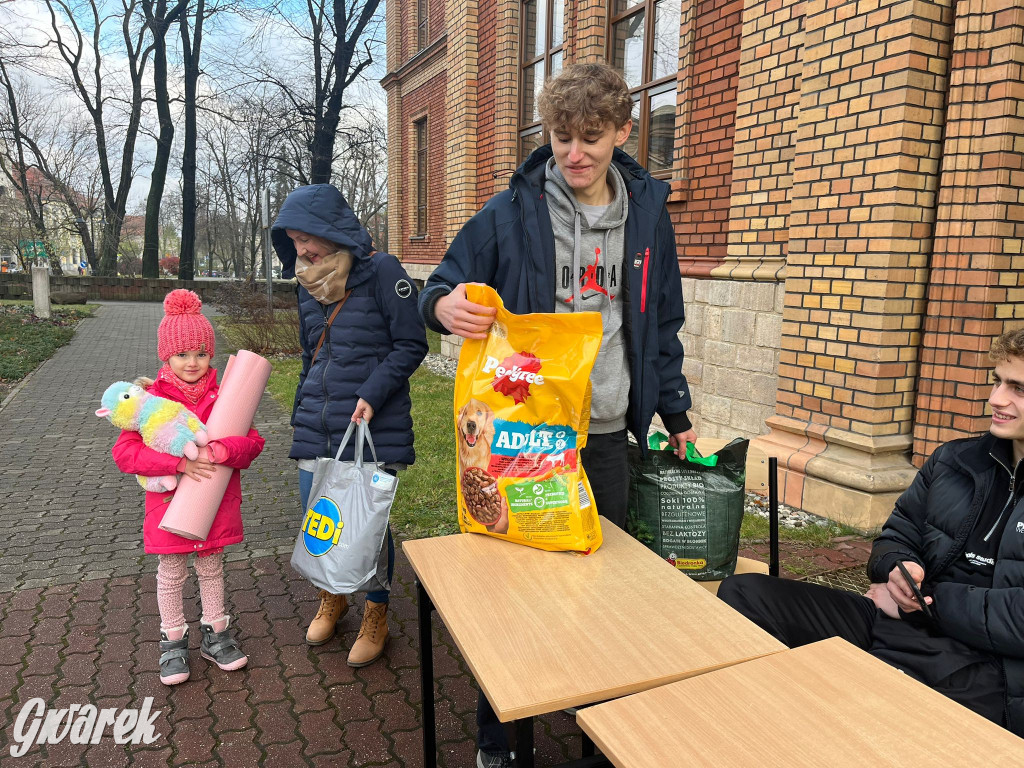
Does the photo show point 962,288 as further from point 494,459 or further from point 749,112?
point 494,459

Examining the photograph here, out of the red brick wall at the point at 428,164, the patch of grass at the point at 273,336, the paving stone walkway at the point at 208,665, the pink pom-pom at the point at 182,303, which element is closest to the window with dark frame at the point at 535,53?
the red brick wall at the point at 428,164

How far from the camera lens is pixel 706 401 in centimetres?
614

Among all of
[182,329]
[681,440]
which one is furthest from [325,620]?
[681,440]

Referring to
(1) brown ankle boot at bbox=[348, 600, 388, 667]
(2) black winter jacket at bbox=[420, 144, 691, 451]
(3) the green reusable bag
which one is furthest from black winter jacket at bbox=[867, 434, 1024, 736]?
(1) brown ankle boot at bbox=[348, 600, 388, 667]

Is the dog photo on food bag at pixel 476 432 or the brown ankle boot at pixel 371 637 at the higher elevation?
the dog photo on food bag at pixel 476 432

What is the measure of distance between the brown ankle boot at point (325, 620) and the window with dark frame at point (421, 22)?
13406 mm

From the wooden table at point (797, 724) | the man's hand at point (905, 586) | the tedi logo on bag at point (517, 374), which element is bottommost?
the man's hand at point (905, 586)

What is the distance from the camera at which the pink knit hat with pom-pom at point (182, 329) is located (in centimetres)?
283

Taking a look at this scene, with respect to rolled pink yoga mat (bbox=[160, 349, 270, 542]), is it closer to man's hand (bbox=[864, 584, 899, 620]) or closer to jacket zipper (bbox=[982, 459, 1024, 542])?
man's hand (bbox=[864, 584, 899, 620])

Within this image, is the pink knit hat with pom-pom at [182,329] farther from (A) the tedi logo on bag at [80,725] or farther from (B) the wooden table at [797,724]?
(B) the wooden table at [797,724]

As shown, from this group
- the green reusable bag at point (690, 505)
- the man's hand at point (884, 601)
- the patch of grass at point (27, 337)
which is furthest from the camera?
the patch of grass at point (27, 337)

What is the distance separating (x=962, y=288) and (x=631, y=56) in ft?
14.3

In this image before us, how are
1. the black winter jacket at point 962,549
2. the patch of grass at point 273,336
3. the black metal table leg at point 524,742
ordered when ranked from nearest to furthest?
1. the black metal table leg at point 524,742
2. the black winter jacket at point 962,549
3. the patch of grass at point 273,336

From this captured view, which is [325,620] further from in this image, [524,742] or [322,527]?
[524,742]
